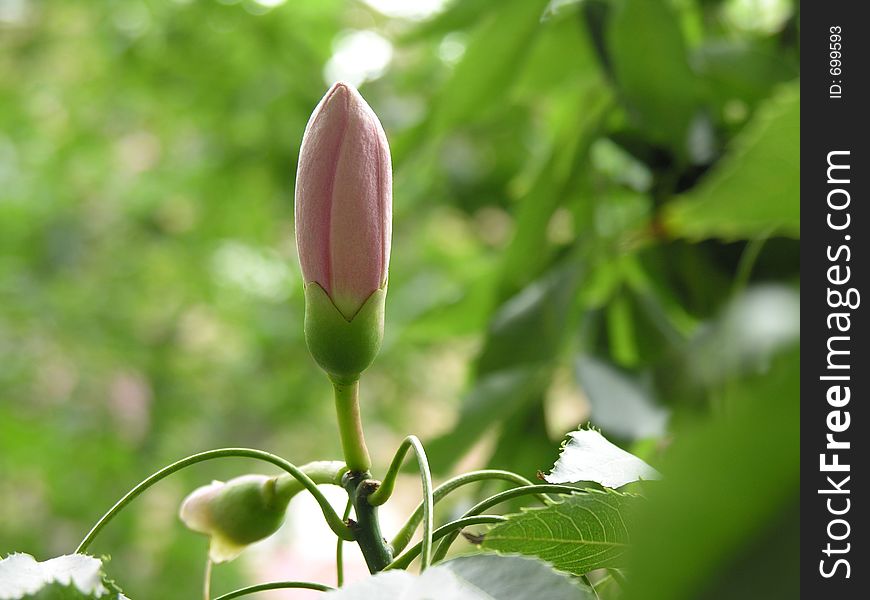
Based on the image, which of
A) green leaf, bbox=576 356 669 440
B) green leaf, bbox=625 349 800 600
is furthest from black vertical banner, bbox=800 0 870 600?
green leaf, bbox=576 356 669 440

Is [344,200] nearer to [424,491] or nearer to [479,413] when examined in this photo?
[424,491]

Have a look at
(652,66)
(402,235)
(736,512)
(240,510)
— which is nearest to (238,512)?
(240,510)

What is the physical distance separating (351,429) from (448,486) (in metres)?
0.02

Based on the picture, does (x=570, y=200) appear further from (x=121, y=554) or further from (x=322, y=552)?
(x=322, y=552)

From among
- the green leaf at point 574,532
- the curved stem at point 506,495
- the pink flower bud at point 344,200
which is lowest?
the green leaf at point 574,532

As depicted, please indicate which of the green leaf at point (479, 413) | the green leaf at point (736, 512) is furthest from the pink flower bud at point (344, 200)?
the green leaf at point (479, 413)

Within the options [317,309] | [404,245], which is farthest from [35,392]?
[317,309]

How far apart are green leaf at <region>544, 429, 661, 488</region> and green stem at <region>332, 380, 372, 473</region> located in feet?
0.13

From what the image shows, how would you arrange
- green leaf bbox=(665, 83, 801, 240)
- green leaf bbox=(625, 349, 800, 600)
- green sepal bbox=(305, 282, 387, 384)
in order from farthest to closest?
1. green leaf bbox=(665, 83, 801, 240)
2. green sepal bbox=(305, 282, 387, 384)
3. green leaf bbox=(625, 349, 800, 600)

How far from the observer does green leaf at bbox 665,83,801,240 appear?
293 millimetres

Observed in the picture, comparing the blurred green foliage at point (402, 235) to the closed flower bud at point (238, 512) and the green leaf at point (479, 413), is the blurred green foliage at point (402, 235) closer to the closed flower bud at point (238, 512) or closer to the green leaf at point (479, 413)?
the green leaf at point (479, 413)

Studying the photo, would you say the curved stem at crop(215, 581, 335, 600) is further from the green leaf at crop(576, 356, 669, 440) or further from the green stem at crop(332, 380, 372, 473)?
the green leaf at crop(576, 356, 669, 440)

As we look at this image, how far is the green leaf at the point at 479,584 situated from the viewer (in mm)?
124

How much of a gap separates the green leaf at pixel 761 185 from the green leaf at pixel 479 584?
205mm
